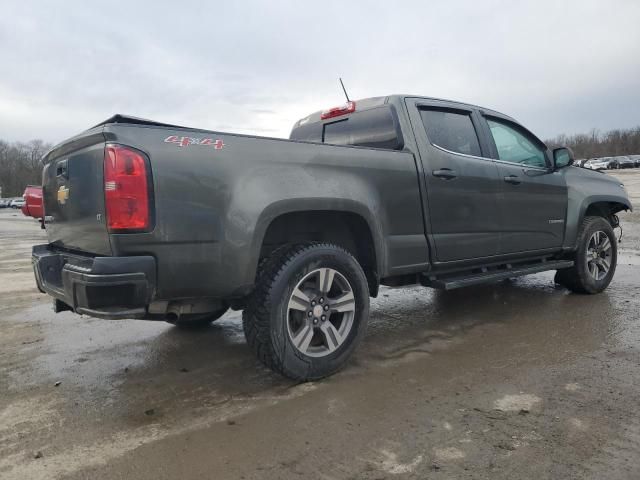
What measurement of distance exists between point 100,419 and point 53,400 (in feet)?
1.60

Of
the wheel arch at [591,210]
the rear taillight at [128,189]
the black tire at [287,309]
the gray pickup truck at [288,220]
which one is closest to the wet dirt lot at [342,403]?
the black tire at [287,309]

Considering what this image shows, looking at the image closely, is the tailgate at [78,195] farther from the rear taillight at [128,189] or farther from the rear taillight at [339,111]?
the rear taillight at [339,111]

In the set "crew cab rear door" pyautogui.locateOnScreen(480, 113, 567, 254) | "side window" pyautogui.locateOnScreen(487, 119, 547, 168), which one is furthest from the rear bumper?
"side window" pyautogui.locateOnScreen(487, 119, 547, 168)

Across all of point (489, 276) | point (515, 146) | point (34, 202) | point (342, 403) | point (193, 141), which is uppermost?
point (515, 146)

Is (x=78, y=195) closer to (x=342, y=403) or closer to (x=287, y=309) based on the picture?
(x=287, y=309)

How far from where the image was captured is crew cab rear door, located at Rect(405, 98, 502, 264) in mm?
3961

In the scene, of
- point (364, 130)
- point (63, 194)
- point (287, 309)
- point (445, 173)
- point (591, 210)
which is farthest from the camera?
point (591, 210)

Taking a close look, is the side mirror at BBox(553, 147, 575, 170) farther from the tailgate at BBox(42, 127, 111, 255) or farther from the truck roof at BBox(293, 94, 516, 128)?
the tailgate at BBox(42, 127, 111, 255)

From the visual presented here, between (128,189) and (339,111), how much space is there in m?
2.44

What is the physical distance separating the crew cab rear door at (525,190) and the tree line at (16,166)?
9265 centimetres

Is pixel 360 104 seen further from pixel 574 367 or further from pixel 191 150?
pixel 574 367

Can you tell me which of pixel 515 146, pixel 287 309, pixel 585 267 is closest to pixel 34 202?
pixel 287 309

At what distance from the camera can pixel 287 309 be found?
306cm

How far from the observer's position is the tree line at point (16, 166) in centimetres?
8725
